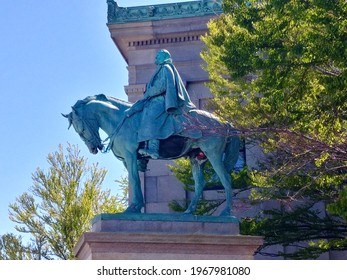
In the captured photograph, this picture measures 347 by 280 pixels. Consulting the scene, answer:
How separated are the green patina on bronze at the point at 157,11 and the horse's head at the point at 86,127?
40.6 ft

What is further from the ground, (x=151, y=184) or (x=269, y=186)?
(x=151, y=184)

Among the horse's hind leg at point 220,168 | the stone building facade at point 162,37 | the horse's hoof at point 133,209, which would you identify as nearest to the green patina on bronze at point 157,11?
the stone building facade at point 162,37

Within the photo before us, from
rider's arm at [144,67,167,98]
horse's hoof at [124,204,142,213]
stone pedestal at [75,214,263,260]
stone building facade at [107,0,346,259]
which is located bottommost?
stone pedestal at [75,214,263,260]

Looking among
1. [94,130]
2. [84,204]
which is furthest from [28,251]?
[94,130]

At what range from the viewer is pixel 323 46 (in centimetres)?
1269

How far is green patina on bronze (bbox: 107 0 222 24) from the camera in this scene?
1006 inches

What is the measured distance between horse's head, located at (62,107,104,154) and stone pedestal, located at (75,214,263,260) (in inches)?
71.6

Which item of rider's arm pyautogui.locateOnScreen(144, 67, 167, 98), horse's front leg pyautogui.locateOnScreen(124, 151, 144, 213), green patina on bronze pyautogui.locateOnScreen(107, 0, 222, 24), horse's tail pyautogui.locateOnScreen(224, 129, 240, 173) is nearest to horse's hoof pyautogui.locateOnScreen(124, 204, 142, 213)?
horse's front leg pyautogui.locateOnScreen(124, 151, 144, 213)

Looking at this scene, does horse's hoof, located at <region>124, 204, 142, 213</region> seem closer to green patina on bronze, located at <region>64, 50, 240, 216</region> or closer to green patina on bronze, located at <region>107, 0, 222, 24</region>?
green patina on bronze, located at <region>64, 50, 240, 216</region>

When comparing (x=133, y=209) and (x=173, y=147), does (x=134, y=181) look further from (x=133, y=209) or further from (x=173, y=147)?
(x=173, y=147)

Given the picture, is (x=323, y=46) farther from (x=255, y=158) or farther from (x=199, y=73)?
(x=199, y=73)

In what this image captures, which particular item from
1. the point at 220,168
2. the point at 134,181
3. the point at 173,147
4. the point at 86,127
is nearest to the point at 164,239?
the point at 134,181
